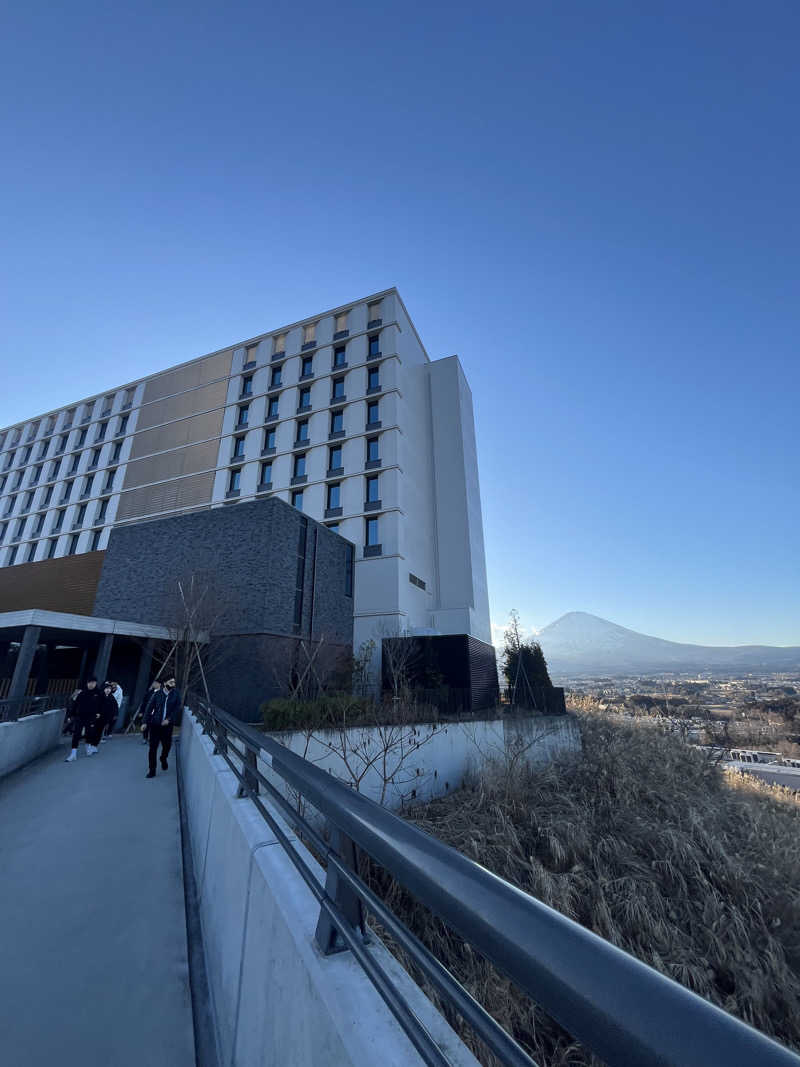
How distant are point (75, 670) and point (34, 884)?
809 inches

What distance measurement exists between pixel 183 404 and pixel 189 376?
8.50 feet

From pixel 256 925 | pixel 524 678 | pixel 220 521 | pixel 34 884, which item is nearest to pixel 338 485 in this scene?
pixel 220 521

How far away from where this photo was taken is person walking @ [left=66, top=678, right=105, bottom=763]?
9547 mm

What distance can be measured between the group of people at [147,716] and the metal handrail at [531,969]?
26.1 ft

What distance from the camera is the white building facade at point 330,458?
2584 centimetres

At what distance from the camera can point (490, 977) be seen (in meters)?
5.07

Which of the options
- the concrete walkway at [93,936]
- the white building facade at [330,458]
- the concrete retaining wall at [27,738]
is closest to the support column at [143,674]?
the concrete retaining wall at [27,738]

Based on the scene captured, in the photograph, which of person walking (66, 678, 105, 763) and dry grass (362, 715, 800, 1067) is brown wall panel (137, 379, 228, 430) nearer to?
person walking (66, 678, 105, 763)

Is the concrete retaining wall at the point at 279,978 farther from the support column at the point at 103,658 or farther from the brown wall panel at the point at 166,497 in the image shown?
the brown wall panel at the point at 166,497

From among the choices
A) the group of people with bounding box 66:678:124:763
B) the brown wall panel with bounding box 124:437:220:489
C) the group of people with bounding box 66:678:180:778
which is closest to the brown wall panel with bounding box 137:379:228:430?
the brown wall panel with bounding box 124:437:220:489

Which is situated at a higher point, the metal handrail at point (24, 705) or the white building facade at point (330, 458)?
the white building facade at point (330, 458)

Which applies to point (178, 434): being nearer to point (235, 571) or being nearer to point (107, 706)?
point (235, 571)

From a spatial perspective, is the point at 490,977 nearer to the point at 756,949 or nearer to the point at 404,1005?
the point at 756,949

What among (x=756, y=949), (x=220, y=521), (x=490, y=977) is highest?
(x=220, y=521)
